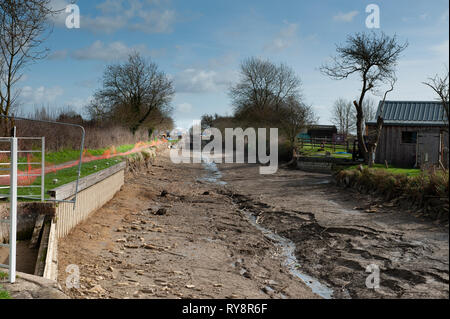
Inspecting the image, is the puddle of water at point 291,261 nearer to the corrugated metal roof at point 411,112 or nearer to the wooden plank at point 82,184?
the wooden plank at point 82,184

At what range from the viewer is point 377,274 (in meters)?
7.60

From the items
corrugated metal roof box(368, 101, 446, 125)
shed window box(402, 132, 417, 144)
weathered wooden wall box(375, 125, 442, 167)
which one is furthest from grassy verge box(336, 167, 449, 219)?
corrugated metal roof box(368, 101, 446, 125)

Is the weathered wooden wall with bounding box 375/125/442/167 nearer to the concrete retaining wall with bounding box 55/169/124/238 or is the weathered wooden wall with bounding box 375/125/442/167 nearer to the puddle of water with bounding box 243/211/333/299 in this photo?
the puddle of water with bounding box 243/211/333/299

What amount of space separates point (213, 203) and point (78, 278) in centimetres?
978

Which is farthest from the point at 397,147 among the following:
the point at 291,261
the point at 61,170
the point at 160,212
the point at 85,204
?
the point at 85,204

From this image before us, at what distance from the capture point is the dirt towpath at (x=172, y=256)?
7.00 metres

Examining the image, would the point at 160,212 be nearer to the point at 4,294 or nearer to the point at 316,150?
the point at 4,294

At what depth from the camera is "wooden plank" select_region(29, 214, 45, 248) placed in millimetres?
7670

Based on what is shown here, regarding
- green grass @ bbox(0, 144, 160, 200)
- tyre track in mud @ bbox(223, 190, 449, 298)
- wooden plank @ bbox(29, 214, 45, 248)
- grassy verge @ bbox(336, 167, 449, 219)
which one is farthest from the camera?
grassy verge @ bbox(336, 167, 449, 219)

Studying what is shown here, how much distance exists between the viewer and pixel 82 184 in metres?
10.4

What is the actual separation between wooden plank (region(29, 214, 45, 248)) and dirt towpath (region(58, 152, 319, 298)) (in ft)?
1.68
